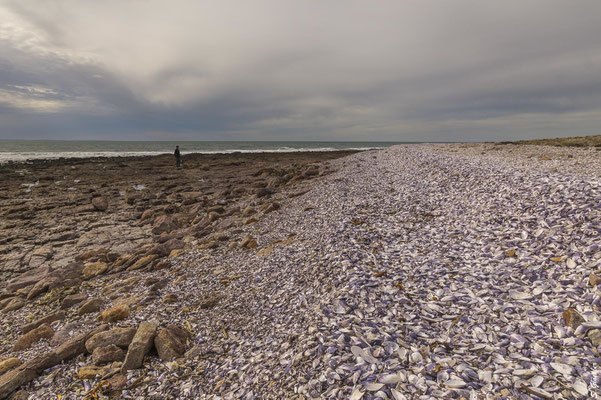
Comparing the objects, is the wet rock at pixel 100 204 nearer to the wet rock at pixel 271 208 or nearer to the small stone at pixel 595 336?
the wet rock at pixel 271 208

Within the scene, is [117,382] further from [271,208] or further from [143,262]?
[271,208]

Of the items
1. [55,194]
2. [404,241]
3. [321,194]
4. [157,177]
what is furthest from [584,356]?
[157,177]

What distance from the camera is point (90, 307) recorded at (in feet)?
21.7

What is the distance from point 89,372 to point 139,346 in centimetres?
78

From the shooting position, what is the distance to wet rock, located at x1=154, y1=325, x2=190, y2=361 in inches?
180

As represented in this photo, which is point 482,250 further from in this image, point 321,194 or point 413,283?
point 321,194

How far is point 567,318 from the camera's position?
3904 mm

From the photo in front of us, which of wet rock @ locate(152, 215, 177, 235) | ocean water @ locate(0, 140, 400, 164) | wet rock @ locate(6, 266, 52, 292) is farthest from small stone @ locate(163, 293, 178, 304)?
ocean water @ locate(0, 140, 400, 164)

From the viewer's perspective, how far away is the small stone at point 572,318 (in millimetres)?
3816

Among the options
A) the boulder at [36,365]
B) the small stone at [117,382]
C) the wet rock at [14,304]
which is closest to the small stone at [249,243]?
the boulder at [36,365]

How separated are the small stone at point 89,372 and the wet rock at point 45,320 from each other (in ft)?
9.35

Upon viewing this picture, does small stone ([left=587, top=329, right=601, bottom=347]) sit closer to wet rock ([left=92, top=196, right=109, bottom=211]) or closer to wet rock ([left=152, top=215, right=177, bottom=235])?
wet rock ([left=152, top=215, right=177, bottom=235])

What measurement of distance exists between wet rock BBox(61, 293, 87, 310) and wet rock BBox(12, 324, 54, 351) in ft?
3.77

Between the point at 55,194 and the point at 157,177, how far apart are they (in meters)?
8.27
